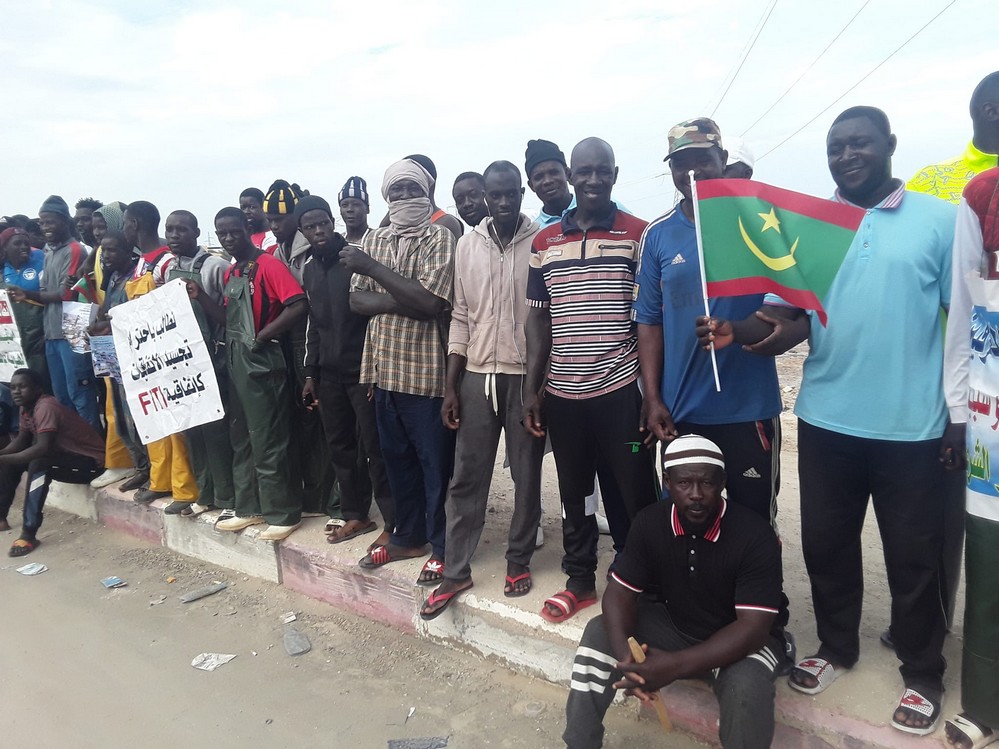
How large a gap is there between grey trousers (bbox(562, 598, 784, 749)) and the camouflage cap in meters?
1.83

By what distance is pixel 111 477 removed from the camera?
625cm

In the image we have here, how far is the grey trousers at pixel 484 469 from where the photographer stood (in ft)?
11.5

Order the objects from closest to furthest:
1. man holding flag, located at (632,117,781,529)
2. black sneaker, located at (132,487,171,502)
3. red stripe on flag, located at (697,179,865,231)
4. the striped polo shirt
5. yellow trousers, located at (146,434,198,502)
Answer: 1. red stripe on flag, located at (697,179,865,231)
2. man holding flag, located at (632,117,781,529)
3. the striped polo shirt
4. yellow trousers, located at (146,434,198,502)
5. black sneaker, located at (132,487,171,502)

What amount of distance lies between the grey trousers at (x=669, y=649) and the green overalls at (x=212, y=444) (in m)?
3.19

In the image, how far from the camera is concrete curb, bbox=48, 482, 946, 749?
103 inches

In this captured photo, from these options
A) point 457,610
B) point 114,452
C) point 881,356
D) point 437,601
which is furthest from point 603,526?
point 114,452

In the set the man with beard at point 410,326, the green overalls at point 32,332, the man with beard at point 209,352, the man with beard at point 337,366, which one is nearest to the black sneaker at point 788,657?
the man with beard at point 410,326

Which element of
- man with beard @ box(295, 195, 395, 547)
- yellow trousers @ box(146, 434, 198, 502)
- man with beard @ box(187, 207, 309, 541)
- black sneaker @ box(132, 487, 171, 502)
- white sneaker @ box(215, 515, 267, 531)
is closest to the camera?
man with beard @ box(295, 195, 395, 547)

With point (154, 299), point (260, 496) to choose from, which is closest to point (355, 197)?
point (154, 299)

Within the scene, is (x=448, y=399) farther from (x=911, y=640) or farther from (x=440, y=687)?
(x=911, y=640)

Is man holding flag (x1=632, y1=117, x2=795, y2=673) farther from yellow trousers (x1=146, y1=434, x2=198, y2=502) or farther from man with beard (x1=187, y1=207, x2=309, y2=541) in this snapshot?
yellow trousers (x1=146, y1=434, x2=198, y2=502)

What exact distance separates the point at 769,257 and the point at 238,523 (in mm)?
3916

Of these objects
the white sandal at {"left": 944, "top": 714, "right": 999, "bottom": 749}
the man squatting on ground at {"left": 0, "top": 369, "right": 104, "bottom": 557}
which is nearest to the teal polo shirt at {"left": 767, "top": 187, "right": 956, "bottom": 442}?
the white sandal at {"left": 944, "top": 714, "right": 999, "bottom": 749}

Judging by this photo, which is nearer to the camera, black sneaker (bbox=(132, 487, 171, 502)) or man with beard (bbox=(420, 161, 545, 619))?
man with beard (bbox=(420, 161, 545, 619))
